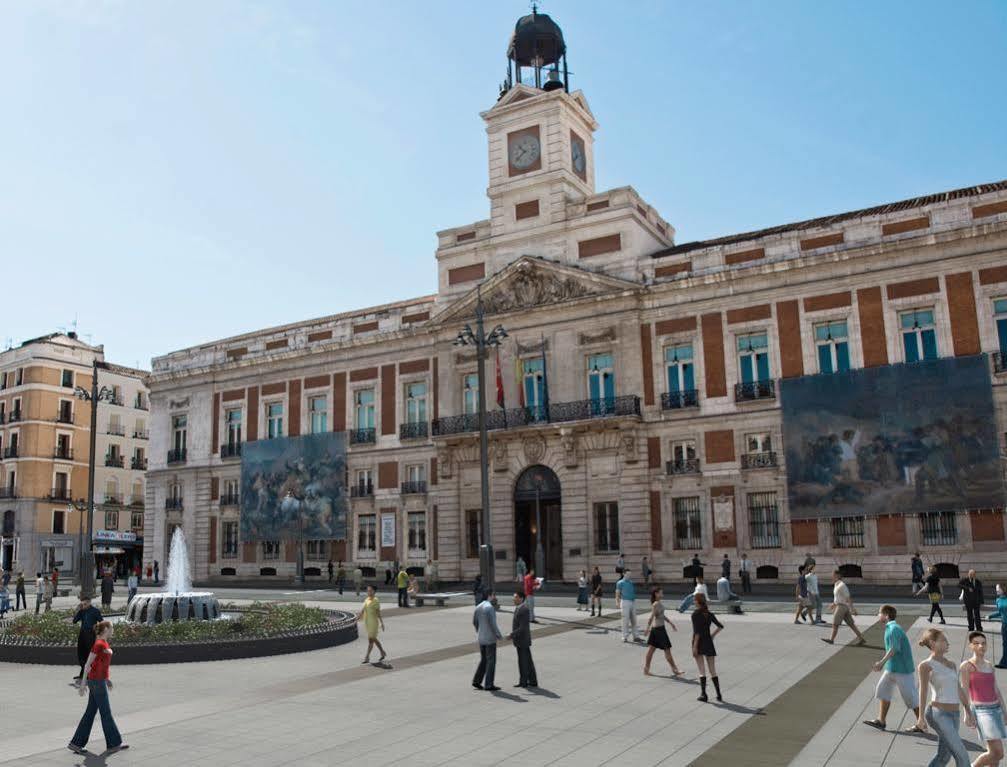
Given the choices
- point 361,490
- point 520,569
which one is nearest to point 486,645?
point 520,569

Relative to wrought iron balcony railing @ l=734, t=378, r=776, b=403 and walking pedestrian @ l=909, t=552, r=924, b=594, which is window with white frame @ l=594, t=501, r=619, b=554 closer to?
wrought iron balcony railing @ l=734, t=378, r=776, b=403

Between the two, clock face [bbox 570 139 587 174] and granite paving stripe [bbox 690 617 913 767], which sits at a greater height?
clock face [bbox 570 139 587 174]

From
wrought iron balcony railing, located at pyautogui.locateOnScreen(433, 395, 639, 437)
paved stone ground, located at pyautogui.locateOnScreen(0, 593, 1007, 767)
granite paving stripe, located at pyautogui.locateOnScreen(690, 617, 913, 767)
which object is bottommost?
granite paving stripe, located at pyautogui.locateOnScreen(690, 617, 913, 767)

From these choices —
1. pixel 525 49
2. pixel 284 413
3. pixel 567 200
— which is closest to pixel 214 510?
pixel 284 413

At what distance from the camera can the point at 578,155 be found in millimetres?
43969

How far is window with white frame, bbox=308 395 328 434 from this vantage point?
4725cm

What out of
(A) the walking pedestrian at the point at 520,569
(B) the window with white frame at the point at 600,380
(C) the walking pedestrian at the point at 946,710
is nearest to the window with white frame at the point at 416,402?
(A) the walking pedestrian at the point at 520,569

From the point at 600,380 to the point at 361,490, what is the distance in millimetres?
13721

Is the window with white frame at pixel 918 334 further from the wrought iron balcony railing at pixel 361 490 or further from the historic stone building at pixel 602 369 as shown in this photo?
the wrought iron balcony railing at pixel 361 490

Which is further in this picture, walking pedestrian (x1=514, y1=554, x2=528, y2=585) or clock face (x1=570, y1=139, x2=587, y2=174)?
clock face (x1=570, y1=139, x2=587, y2=174)

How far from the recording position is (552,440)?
3894cm

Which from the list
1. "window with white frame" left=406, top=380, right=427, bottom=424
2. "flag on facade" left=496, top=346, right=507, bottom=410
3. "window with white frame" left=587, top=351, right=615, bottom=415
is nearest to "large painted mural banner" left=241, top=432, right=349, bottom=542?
"window with white frame" left=406, top=380, right=427, bottom=424

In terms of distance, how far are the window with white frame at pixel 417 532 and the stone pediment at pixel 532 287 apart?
9489mm

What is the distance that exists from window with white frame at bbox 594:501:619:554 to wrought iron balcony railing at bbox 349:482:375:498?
12263 mm
